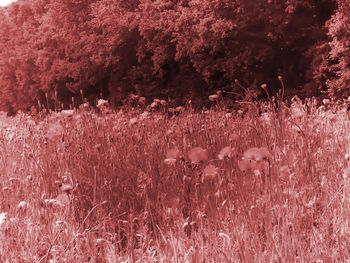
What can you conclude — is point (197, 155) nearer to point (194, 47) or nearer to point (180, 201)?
point (180, 201)

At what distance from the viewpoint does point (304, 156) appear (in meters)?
3.24

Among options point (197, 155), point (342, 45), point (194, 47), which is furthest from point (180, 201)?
point (194, 47)

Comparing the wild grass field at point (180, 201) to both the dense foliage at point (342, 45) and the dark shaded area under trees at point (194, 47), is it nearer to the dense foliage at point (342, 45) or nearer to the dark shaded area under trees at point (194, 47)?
the dense foliage at point (342, 45)

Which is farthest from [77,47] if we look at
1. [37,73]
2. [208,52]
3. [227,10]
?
[227,10]

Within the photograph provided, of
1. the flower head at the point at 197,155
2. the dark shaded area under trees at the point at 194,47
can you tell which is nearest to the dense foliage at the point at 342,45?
the dark shaded area under trees at the point at 194,47

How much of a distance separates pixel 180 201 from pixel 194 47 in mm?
6305

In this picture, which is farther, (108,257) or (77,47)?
(77,47)

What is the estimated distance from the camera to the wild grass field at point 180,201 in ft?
7.01

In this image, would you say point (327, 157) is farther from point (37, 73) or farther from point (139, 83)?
point (37, 73)

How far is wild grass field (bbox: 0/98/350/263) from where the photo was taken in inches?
84.1

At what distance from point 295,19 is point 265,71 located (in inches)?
49.2

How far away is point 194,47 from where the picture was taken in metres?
8.93

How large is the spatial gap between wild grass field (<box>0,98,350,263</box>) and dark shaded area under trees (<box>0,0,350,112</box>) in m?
3.76

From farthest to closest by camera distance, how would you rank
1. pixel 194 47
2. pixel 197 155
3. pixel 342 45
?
1. pixel 194 47
2. pixel 342 45
3. pixel 197 155
